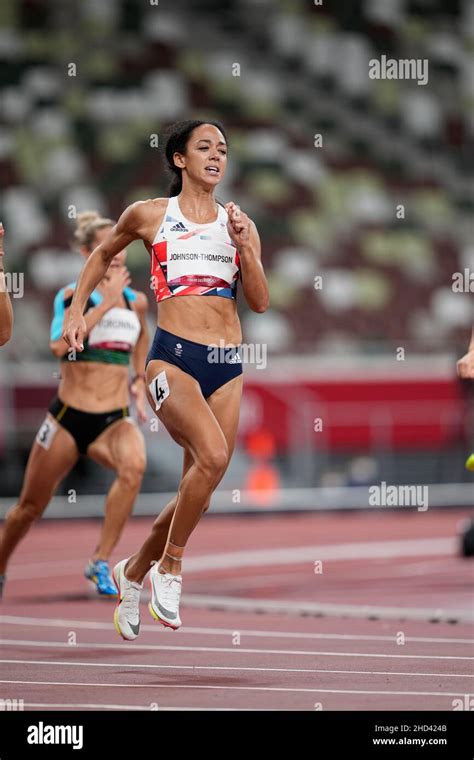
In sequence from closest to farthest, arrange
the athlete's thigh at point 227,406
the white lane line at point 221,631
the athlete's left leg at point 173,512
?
the athlete's left leg at point 173,512, the athlete's thigh at point 227,406, the white lane line at point 221,631

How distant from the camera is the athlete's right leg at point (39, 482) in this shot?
36.9 ft

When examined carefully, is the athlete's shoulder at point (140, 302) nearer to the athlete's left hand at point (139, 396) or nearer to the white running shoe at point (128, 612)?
the athlete's left hand at point (139, 396)

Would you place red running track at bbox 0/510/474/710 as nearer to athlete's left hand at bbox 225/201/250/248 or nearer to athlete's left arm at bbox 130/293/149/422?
athlete's left arm at bbox 130/293/149/422

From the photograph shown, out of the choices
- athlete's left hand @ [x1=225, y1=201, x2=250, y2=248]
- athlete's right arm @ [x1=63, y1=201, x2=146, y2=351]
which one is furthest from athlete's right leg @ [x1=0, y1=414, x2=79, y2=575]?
athlete's left hand @ [x1=225, y1=201, x2=250, y2=248]

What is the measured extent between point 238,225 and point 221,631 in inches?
138

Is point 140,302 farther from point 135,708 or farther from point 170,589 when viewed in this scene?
point 135,708

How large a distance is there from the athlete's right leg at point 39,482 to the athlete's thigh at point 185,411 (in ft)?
10.8

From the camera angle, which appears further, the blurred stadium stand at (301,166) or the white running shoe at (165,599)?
the blurred stadium stand at (301,166)

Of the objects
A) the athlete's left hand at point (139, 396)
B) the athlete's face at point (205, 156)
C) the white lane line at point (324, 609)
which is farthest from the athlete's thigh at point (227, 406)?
the athlete's left hand at point (139, 396)

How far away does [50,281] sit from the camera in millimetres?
26922
